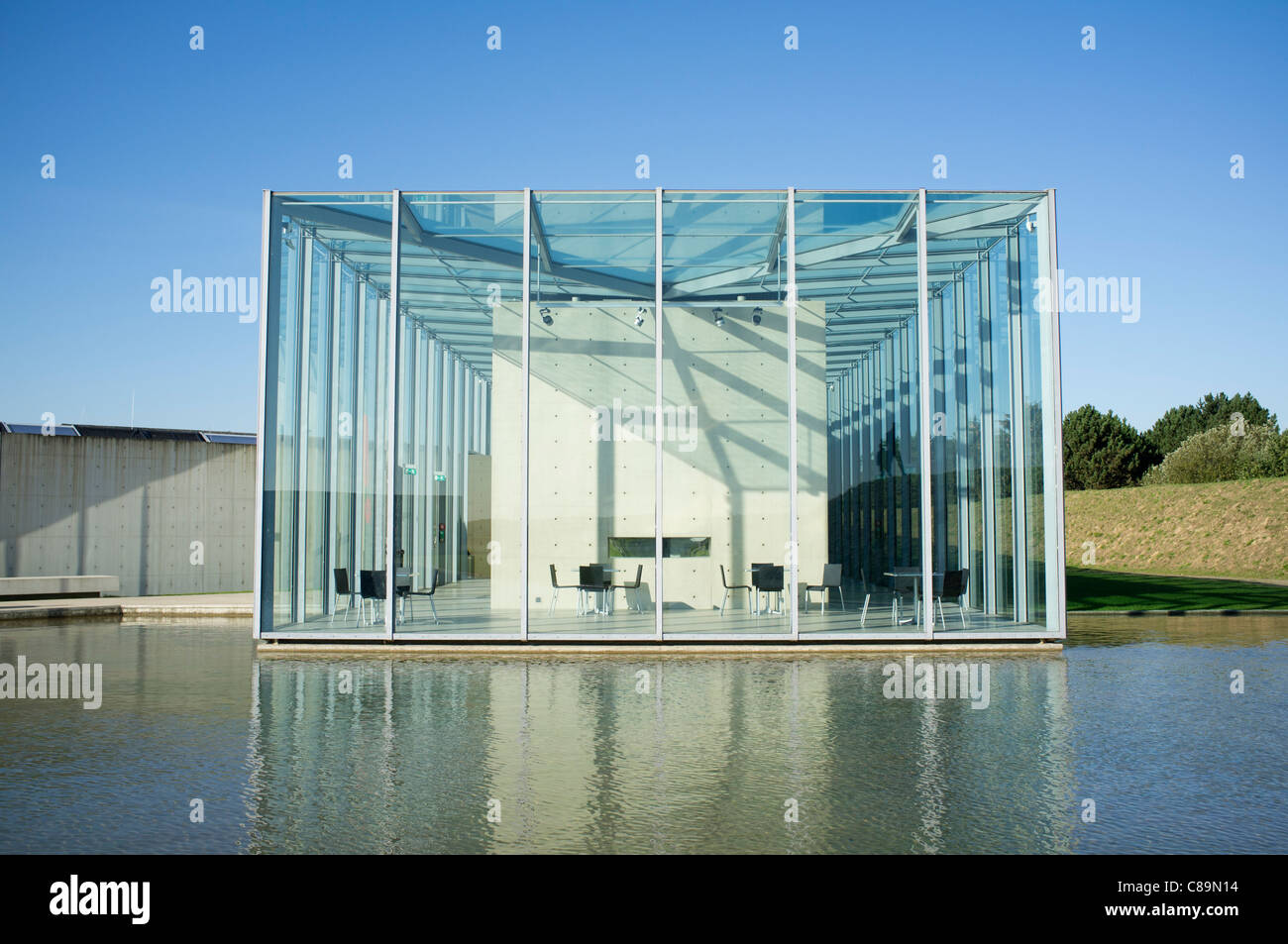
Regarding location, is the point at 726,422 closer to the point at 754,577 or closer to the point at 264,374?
the point at 754,577

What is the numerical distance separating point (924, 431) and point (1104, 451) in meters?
45.9

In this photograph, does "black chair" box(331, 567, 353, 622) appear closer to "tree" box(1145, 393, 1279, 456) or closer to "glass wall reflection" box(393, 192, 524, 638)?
"glass wall reflection" box(393, 192, 524, 638)

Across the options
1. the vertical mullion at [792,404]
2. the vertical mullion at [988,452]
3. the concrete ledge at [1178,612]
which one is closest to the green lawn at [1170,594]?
the concrete ledge at [1178,612]

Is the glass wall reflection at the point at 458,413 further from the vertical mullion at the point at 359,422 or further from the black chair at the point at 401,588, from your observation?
the vertical mullion at the point at 359,422

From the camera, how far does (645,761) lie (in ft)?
18.1

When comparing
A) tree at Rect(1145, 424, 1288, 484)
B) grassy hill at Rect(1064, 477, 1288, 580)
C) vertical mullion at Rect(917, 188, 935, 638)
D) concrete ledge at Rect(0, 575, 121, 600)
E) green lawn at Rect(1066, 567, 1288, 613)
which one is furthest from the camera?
tree at Rect(1145, 424, 1288, 484)

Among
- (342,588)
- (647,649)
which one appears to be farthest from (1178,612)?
(342,588)

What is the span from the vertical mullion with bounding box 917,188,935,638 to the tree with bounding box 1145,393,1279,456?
50.4 metres

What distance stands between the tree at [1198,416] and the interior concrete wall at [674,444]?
1976 inches

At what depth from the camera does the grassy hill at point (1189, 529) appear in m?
26.6

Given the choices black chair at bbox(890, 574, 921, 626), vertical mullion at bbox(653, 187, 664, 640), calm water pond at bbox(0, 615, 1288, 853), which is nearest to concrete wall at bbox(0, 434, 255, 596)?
calm water pond at bbox(0, 615, 1288, 853)

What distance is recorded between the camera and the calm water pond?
4.12 meters
